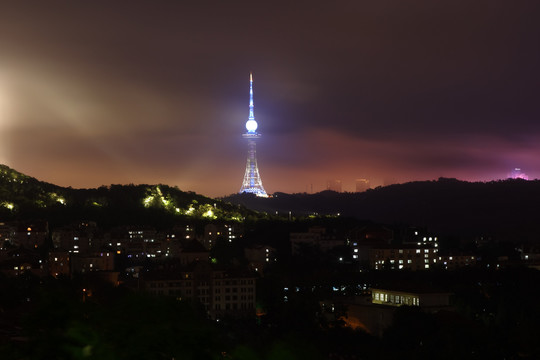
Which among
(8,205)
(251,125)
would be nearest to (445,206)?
(251,125)

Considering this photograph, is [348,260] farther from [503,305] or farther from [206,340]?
[206,340]

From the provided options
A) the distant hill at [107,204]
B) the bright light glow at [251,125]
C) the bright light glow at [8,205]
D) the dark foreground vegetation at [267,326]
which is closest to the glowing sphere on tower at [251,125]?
the bright light glow at [251,125]

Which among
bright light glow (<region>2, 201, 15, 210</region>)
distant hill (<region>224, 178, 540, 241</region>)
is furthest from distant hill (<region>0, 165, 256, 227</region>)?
distant hill (<region>224, 178, 540, 241</region>)

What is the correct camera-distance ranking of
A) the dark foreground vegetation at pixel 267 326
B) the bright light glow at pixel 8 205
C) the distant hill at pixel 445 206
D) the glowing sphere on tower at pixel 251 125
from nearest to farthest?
the dark foreground vegetation at pixel 267 326, the bright light glow at pixel 8 205, the distant hill at pixel 445 206, the glowing sphere on tower at pixel 251 125

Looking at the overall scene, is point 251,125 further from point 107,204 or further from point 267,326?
point 267,326

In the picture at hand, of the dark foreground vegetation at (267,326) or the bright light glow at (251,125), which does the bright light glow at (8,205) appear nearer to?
the dark foreground vegetation at (267,326)
